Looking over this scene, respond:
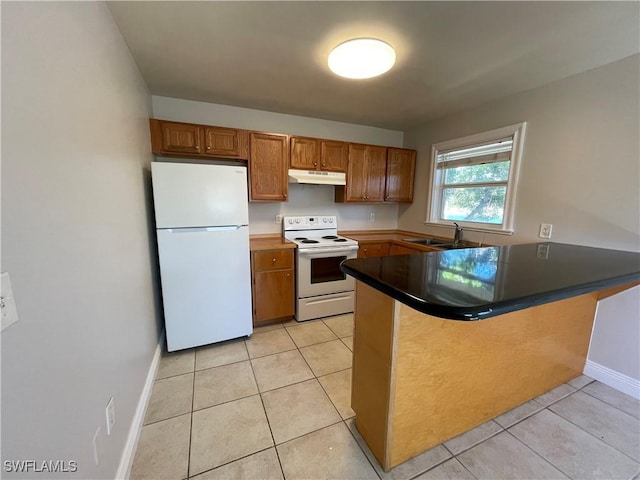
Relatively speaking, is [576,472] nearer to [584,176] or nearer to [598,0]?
[584,176]

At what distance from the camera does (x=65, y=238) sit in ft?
2.90

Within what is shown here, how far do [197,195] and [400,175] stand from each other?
2.58m

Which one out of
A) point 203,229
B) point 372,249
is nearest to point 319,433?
point 203,229

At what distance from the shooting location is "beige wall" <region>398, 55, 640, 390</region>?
1766mm

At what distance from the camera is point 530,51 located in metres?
1.71

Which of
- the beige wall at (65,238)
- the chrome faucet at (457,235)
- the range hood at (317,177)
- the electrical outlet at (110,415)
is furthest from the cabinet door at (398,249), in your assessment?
the electrical outlet at (110,415)

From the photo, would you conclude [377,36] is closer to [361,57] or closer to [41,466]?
[361,57]

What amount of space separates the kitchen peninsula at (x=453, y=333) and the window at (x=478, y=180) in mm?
1014

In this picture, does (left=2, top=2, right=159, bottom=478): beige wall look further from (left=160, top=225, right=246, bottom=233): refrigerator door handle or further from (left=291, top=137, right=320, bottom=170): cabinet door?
(left=291, top=137, right=320, bottom=170): cabinet door

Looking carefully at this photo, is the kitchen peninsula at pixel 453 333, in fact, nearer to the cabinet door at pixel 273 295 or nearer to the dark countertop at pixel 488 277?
the dark countertop at pixel 488 277

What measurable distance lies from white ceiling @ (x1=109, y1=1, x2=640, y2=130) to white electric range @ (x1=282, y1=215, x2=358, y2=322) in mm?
1496

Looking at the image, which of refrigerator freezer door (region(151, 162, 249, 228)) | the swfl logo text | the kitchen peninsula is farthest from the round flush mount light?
the swfl logo text

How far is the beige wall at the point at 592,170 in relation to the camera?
1766 millimetres

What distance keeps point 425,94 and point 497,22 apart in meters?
0.97
